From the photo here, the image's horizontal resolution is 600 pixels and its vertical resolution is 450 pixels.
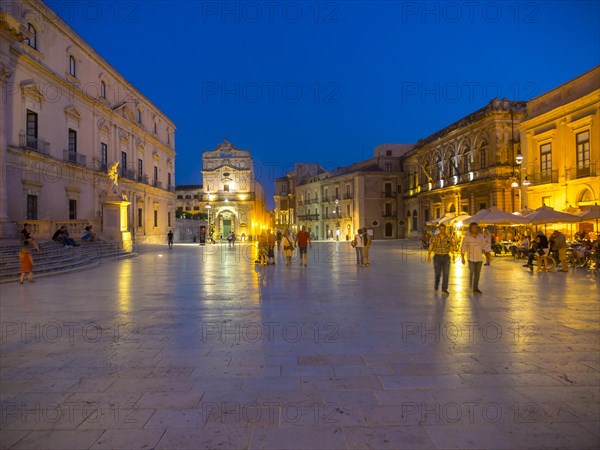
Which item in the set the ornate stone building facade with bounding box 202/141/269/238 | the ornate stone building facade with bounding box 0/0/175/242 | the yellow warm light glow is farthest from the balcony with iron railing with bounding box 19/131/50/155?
the ornate stone building facade with bounding box 202/141/269/238

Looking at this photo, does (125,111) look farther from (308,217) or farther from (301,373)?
(308,217)

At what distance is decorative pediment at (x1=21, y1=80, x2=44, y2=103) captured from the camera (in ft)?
70.6

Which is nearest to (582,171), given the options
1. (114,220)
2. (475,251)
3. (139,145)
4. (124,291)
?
(475,251)

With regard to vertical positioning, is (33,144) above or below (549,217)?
above

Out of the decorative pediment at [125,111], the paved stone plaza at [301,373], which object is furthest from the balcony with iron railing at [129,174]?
the paved stone plaza at [301,373]

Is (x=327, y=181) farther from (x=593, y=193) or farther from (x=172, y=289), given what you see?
(x=172, y=289)

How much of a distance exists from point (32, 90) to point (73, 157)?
5.60 metres

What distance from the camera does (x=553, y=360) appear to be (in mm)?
4754

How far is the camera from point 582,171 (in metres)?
21.3

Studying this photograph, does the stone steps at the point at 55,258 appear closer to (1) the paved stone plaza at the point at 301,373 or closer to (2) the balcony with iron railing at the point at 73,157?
(1) the paved stone plaza at the point at 301,373

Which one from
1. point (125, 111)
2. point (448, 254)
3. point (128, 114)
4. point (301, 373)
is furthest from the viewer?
point (128, 114)

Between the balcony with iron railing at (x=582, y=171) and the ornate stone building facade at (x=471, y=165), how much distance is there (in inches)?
230

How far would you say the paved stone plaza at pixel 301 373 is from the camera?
10.4 ft

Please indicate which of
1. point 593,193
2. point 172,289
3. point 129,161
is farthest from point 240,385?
point 129,161
